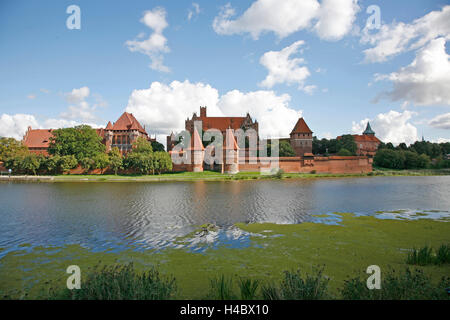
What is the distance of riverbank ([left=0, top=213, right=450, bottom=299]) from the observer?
6.21m

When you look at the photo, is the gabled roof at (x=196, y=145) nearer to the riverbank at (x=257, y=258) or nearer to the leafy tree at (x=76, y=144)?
the leafy tree at (x=76, y=144)

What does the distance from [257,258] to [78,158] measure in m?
53.3

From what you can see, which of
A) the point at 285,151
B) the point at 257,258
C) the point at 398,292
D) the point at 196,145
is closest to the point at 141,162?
the point at 196,145

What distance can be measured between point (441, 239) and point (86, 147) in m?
58.1

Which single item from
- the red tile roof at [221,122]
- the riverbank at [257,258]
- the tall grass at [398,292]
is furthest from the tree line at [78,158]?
the tall grass at [398,292]

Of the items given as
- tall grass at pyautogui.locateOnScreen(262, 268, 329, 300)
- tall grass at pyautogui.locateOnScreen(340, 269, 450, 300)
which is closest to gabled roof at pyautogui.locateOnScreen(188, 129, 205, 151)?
tall grass at pyautogui.locateOnScreen(262, 268, 329, 300)

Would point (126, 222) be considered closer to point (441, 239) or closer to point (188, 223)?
point (188, 223)

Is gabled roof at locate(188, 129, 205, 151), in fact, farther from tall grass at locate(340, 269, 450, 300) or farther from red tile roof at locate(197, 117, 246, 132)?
tall grass at locate(340, 269, 450, 300)

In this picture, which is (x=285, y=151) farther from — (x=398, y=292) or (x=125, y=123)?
(x=398, y=292)

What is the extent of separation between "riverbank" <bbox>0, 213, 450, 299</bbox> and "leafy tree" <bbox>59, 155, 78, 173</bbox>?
45.7m

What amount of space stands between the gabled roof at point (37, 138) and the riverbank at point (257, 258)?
235 ft

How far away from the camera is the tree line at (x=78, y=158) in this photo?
1901 inches

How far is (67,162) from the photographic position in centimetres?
4888
